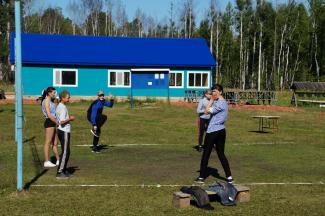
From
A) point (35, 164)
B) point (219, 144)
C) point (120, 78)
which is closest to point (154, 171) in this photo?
point (219, 144)

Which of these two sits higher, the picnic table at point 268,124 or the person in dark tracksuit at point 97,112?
the person in dark tracksuit at point 97,112

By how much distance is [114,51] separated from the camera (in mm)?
44156

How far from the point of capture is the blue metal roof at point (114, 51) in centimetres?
4194

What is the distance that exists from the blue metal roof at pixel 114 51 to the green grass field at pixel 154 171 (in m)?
18.7

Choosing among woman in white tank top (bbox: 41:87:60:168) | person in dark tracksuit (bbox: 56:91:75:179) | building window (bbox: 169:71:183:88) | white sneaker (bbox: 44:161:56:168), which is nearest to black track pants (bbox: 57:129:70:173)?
person in dark tracksuit (bbox: 56:91:75:179)

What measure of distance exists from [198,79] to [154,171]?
103ft

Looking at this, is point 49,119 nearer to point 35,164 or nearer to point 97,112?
point 35,164

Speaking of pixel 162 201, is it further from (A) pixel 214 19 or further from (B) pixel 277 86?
(A) pixel 214 19

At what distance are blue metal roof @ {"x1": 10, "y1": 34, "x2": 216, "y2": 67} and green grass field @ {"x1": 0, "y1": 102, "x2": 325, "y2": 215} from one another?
18685 mm

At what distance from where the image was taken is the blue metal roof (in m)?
41.9

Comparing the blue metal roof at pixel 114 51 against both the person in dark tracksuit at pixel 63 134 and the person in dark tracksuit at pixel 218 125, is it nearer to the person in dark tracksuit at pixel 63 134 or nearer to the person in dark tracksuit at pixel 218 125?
the person in dark tracksuit at pixel 63 134

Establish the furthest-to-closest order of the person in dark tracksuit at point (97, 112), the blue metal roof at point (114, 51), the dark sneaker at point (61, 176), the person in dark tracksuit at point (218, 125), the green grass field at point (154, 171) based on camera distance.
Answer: the blue metal roof at point (114, 51)
the person in dark tracksuit at point (97, 112)
the dark sneaker at point (61, 176)
the person in dark tracksuit at point (218, 125)
the green grass field at point (154, 171)

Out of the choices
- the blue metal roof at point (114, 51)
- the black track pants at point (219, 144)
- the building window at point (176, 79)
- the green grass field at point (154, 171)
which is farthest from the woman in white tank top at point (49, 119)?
the building window at point (176, 79)

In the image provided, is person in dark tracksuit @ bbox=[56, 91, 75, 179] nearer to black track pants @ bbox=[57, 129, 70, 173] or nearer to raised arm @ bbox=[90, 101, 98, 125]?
black track pants @ bbox=[57, 129, 70, 173]
